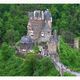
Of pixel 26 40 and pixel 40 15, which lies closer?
pixel 26 40

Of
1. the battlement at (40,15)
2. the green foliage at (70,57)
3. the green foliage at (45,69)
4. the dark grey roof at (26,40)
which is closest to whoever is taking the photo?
the green foliage at (45,69)

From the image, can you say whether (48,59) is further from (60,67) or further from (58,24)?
(58,24)

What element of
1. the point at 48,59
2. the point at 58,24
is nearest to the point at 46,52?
the point at 48,59

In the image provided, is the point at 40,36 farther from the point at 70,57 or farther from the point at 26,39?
the point at 70,57

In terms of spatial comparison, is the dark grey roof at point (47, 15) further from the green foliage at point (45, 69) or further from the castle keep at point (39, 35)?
the green foliage at point (45, 69)

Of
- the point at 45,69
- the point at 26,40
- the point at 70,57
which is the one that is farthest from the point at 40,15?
the point at 45,69

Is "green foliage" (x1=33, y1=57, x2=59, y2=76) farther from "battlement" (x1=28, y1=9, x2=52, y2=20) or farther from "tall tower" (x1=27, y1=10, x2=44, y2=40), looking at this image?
"battlement" (x1=28, y1=9, x2=52, y2=20)

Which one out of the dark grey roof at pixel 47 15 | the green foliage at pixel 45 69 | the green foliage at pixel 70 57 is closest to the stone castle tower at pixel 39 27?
the dark grey roof at pixel 47 15
